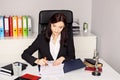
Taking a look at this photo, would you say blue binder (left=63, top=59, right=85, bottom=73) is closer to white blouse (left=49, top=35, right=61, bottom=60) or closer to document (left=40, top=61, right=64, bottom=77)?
document (left=40, top=61, right=64, bottom=77)

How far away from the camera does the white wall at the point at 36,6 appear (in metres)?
3.36

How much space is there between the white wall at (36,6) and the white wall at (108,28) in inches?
7.5

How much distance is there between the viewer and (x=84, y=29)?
3506 millimetres

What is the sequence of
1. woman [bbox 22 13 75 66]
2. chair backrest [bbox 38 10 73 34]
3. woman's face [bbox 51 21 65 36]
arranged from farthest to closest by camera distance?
chair backrest [bbox 38 10 73 34] → woman [bbox 22 13 75 66] → woman's face [bbox 51 21 65 36]

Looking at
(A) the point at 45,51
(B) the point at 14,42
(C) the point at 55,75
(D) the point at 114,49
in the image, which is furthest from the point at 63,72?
(B) the point at 14,42

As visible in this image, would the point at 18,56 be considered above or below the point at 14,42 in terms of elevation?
below

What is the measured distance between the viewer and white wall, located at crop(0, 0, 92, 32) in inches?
132

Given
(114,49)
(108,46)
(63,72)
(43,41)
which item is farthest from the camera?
(108,46)

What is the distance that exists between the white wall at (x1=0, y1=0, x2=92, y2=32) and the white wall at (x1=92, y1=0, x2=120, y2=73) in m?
0.19

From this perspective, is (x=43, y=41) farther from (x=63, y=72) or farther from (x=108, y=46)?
(x=108, y=46)

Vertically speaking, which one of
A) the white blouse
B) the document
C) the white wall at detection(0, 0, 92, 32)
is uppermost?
the white wall at detection(0, 0, 92, 32)

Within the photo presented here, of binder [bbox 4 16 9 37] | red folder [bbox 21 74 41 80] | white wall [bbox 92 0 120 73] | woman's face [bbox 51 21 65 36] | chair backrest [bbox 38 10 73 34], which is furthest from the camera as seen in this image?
binder [bbox 4 16 9 37]

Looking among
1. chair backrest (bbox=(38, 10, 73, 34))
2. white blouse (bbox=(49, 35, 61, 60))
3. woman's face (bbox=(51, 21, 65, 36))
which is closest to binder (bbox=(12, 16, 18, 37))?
chair backrest (bbox=(38, 10, 73, 34))

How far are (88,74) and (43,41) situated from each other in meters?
0.61
